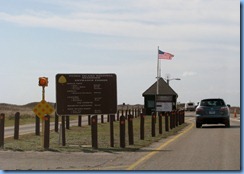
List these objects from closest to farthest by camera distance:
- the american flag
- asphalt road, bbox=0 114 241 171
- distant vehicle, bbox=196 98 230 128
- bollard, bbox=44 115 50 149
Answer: asphalt road, bbox=0 114 241 171
bollard, bbox=44 115 50 149
distant vehicle, bbox=196 98 230 128
the american flag

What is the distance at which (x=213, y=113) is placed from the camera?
2952 cm

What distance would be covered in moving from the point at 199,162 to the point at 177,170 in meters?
1.48

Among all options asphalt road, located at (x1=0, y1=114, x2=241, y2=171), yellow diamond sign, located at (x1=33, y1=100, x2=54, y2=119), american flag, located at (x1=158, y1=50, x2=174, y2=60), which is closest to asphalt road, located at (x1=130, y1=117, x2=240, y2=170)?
asphalt road, located at (x1=0, y1=114, x2=241, y2=171)

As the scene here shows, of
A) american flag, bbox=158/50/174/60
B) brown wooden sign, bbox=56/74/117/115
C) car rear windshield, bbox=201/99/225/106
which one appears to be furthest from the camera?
american flag, bbox=158/50/174/60

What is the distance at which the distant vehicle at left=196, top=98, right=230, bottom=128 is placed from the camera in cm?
2945

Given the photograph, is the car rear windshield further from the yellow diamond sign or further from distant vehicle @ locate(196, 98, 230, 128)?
the yellow diamond sign

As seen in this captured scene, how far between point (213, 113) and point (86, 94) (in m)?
12.0

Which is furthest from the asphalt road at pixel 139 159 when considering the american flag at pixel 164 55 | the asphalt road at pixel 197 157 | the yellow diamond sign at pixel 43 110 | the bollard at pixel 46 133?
the american flag at pixel 164 55

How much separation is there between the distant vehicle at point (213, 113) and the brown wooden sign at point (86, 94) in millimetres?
11114

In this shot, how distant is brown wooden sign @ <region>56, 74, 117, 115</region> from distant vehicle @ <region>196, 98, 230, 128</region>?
1111 centimetres

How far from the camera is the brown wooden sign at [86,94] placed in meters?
19.2

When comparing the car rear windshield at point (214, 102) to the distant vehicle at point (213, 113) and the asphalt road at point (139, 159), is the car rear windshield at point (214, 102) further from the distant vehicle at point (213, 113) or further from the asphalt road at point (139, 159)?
the asphalt road at point (139, 159)

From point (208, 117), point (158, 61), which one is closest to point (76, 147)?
point (208, 117)

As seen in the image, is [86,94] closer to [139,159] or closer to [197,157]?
[139,159]
